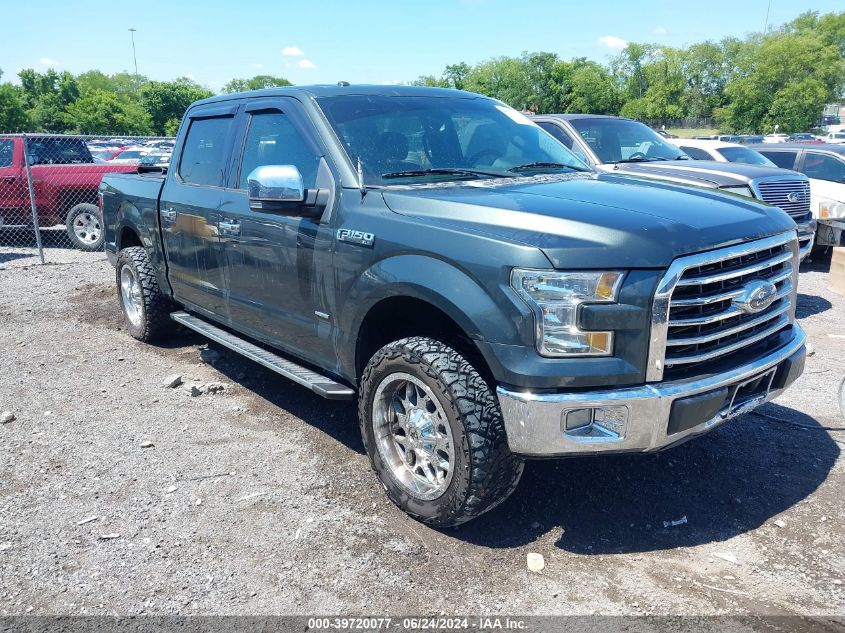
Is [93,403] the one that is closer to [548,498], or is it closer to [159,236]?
[159,236]

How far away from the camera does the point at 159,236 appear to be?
5824mm

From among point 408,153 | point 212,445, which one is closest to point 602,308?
point 408,153

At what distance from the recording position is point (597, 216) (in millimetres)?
2994

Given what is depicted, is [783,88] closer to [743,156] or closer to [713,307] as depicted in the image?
[743,156]

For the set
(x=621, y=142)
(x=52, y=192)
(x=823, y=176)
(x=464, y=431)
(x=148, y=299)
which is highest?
(x=621, y=142)

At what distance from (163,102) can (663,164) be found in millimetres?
59802

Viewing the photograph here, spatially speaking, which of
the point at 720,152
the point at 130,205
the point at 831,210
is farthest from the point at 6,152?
the point at 831,210

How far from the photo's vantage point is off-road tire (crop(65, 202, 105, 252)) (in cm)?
1206

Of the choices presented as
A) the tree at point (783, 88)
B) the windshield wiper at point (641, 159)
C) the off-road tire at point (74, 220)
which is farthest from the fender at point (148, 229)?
the tree at point (783, 88)

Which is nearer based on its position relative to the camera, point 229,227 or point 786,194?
point 229,227

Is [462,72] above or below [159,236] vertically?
above

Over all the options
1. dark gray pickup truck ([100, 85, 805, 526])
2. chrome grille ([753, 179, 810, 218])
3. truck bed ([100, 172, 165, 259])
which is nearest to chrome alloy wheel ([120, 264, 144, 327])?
truck bed ([100, 172, 165, 259])

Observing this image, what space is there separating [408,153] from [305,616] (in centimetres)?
245

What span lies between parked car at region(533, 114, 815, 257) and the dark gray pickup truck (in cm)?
417
